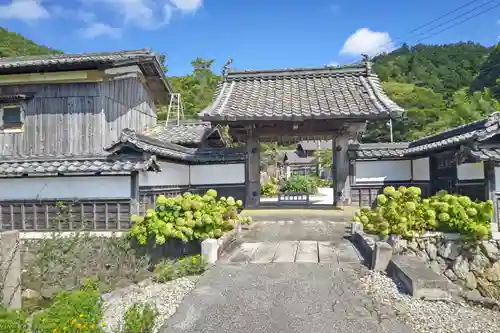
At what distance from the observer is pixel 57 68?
1325 centimetres

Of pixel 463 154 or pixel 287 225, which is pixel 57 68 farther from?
pixel 463 154

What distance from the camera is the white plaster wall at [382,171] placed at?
510 inches

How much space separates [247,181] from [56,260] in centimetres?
652

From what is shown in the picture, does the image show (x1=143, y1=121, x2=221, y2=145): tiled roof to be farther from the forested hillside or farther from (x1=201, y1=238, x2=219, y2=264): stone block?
the forested hillside

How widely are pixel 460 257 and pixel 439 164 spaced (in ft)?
13.3

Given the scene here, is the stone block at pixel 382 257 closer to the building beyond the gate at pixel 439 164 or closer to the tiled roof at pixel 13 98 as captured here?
the building beyond the gate at pixel 439 164

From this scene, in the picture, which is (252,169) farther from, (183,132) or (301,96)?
(183,132)

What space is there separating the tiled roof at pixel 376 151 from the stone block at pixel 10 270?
404 inches

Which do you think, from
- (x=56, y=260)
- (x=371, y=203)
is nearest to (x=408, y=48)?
(x=371, y=203)

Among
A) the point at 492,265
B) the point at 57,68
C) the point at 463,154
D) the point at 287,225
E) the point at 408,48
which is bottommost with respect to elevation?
the point at 492,265

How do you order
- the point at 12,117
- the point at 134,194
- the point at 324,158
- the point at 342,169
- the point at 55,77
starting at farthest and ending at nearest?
the point at 324,158, the point at 12,117, the point at 55,77, the point at 342,169, the point at 134,194

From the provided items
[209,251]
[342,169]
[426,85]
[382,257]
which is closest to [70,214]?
[209,251]

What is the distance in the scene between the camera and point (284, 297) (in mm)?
5391

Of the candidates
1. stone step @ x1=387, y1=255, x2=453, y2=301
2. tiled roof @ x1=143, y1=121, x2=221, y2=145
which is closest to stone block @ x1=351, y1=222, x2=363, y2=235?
stone step @ x1=387, y1=255, x2=453, y2=301
